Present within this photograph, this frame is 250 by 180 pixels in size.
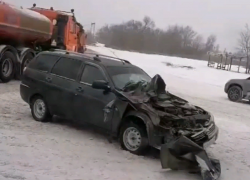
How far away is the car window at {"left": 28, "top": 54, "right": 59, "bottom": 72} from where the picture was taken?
745 cm

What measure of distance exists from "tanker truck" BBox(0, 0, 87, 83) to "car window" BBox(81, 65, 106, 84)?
6.47 m

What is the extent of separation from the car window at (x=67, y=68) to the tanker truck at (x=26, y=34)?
5.65 meters

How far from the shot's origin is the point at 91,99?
6.34 meters

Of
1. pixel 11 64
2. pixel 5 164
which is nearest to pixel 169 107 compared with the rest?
pixel 5 164

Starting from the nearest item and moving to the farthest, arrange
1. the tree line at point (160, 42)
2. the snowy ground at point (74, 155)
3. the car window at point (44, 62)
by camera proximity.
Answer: the snowy ground at point (74, 155) → the car window at point (44, 62) → the tree line at point (160, 42)

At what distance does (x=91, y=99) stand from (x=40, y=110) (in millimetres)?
1685

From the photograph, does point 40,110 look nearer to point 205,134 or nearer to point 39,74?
point 39,74

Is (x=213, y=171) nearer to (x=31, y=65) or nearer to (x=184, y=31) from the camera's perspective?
(x=31, y=65)

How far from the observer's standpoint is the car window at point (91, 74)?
6.54 m

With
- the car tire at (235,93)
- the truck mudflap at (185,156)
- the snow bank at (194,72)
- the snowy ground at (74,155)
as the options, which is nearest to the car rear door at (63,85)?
the snowy ground at (74,155)

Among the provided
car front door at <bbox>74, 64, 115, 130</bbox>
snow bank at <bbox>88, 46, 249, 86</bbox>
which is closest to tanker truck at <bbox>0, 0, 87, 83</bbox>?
car front door at <bbox>74, 64, 115, 130</bbox>

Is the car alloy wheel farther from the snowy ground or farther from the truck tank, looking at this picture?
the truck tank

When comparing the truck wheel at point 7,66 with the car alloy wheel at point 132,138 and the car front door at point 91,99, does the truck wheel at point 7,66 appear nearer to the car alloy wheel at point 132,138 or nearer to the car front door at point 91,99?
the car front door at point 91,99

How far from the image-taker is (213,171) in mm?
4797
